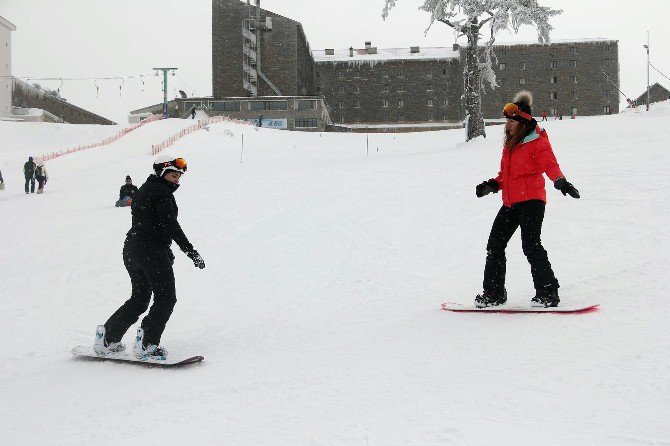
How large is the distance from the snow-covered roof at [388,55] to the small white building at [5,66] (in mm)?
36281

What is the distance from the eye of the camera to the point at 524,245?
5.77 metres

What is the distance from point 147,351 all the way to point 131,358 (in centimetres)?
20

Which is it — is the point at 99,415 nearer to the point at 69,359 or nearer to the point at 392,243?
the point at 69,359

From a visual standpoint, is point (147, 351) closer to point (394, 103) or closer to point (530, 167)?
point (530, 167)

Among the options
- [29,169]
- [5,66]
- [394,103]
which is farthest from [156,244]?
[5,66]

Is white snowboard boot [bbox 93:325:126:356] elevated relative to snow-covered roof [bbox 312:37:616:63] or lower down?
lower down

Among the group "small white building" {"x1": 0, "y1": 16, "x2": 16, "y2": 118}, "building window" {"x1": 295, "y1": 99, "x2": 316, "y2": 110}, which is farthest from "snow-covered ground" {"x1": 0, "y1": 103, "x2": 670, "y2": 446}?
"small white building" {"x1": 0, "y1": 16, "x2": 16, "y2": 118}

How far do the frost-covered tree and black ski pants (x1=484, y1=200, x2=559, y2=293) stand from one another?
20.4m

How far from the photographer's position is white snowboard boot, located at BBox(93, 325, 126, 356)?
537 centimetres

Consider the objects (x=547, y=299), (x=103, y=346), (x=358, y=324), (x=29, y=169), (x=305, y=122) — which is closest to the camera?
(x=103, y=346)

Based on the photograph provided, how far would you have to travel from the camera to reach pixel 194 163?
2839cm

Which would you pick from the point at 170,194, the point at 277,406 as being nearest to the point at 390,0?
the point at 170,194

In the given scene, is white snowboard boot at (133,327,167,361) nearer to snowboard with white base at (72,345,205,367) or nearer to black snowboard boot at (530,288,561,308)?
snowboard with white base at (72,345,205,367)

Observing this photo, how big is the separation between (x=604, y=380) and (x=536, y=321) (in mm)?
1462
